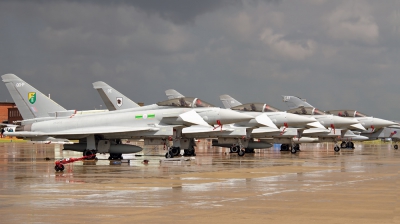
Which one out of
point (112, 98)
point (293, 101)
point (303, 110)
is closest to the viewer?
point (112, 98)

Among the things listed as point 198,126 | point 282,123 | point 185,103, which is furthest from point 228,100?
point 185,103

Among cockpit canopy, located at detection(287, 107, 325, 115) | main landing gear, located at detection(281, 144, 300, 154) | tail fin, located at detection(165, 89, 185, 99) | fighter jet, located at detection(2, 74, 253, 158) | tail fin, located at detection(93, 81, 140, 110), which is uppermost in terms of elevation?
tail fin, located at detection(165, 89, 185, 99)

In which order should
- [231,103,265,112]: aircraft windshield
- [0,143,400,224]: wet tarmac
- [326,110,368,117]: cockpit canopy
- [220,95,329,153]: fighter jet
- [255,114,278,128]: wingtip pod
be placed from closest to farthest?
[0,143,400,224]: wet tarmac < [255,114,278,128]: wingtip pod < [231,103,265,112]: aircraft windshield < [220,95,329,153]: fighter jet < [326,110,368,117]: cockpit canopy

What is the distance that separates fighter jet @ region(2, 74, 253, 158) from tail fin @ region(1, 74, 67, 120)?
0.21 ft

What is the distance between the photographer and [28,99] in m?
28.3

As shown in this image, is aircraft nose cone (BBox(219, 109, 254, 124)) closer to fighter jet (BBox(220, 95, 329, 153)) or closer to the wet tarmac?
fighter jet (BBox(220, 95, 329, 153))

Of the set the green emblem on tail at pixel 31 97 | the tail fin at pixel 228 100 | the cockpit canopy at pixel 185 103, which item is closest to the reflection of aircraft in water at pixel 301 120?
the tail fin at pixel 228 100

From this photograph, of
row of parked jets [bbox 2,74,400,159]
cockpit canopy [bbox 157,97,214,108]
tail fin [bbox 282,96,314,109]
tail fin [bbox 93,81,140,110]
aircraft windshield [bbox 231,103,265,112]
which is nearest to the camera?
row of parked jets [bbox 2,74,400,159]

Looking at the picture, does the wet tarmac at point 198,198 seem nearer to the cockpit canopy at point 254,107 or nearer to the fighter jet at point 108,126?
the fighter jet at point 108,126

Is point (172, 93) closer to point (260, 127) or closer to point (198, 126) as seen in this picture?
point (260, 127)

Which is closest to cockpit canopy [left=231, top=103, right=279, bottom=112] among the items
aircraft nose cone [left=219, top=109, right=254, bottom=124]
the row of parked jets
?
the row of parked jets

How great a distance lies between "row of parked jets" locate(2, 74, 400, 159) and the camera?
83.6 ft

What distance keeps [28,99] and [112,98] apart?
7044 mm

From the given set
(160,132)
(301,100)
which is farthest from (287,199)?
(301,100)
